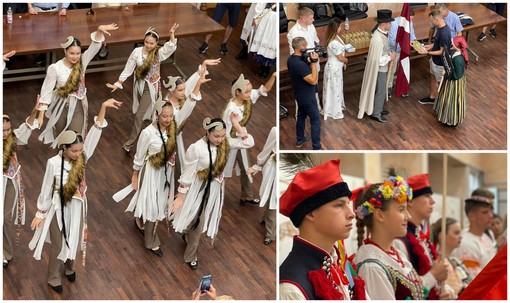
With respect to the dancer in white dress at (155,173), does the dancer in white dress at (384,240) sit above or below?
above

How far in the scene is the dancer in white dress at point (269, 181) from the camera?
23.3 feet

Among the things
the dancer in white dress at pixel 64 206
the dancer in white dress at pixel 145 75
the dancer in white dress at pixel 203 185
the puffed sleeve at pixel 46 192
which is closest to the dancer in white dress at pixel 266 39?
the dancer in white dress at pixel 145 75

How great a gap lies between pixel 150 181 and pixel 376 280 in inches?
80.2

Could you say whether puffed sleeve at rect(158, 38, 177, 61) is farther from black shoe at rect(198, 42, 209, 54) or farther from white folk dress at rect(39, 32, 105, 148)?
black shoe at rect(198, 42, 209, 54)

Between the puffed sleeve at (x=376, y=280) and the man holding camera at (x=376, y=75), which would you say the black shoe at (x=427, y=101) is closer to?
the man holding camera at (x=376, y=75)

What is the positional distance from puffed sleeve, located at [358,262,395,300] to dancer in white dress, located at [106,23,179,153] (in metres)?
3.01

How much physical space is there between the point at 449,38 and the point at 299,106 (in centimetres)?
157

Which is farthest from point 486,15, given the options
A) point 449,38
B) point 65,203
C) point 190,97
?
point 65,203

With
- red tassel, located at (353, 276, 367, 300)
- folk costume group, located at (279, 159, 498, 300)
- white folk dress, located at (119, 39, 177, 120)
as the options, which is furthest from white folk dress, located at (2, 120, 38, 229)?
red tassel, located at (353, 276, 367, 300)

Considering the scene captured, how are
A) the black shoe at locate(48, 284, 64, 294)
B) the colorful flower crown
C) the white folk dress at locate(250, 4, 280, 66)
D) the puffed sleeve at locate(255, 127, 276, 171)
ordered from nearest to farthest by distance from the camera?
the colorful flower crown
the black shoe at locate(48, 284, 64, 294)
the puffed sleeve at locate(255, 127, 276, 171)
the white folk dress at locate(250, 4, 280, 66)

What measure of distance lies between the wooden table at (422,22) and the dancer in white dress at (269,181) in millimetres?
1155

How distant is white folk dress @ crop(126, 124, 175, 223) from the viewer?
6.79 metres

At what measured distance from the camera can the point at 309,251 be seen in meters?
4.46

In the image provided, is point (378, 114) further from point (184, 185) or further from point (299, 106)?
point (184, 185)
